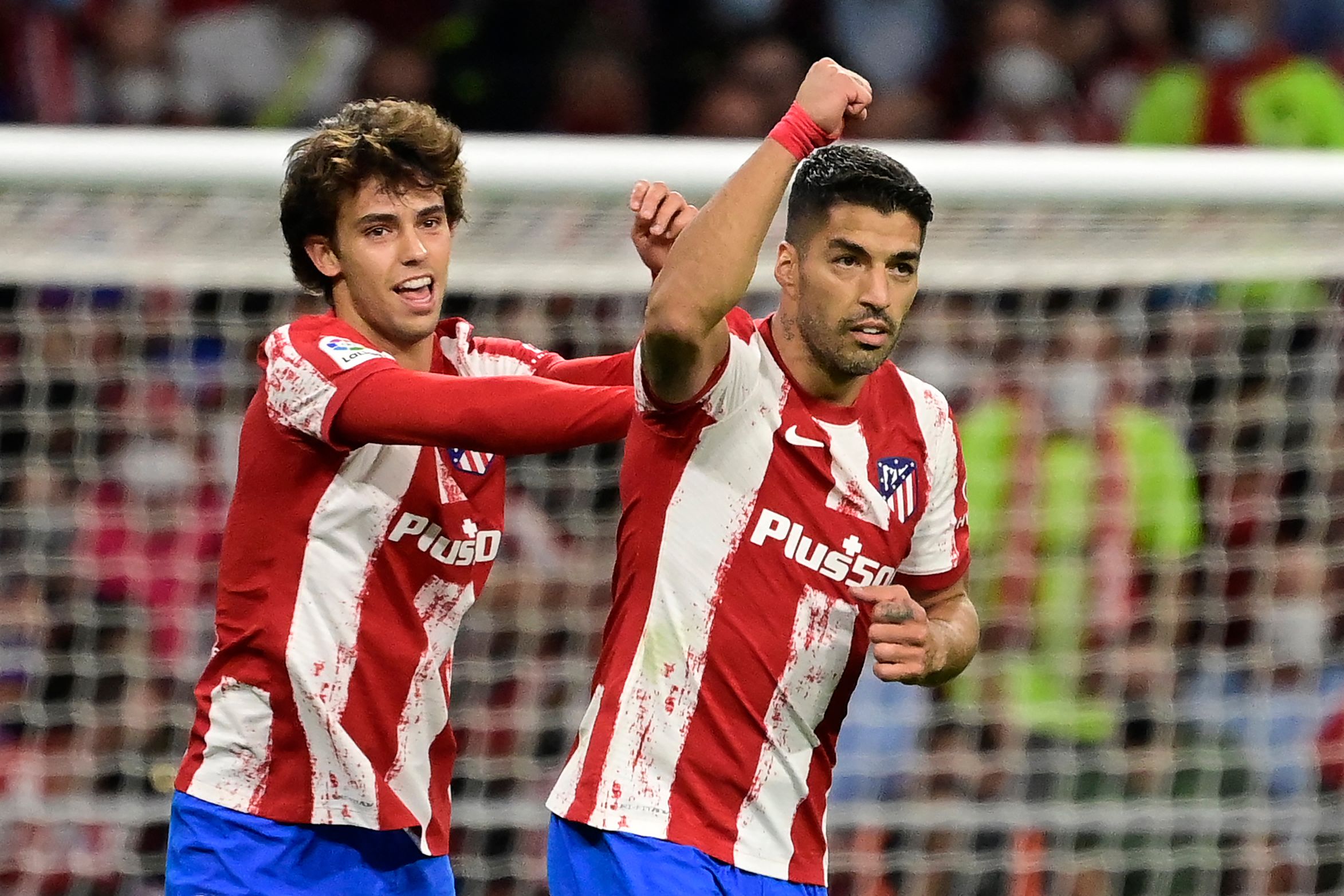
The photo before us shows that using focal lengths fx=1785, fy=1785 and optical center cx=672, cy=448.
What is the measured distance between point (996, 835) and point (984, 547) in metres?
0.85

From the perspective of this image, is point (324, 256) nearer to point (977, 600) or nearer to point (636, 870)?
point (636, 870)

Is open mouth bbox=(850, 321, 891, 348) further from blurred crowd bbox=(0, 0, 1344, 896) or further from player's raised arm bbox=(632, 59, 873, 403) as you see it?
blurred crowd bbox=(0, 0, 1344, 896)

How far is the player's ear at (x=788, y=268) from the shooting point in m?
2.87

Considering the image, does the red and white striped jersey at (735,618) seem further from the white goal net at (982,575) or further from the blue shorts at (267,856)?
the white goal net at (982,575)

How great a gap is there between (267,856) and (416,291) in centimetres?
100

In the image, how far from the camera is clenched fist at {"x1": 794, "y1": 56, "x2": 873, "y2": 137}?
2.58 meters

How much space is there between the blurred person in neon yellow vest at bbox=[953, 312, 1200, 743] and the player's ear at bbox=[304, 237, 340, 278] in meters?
2.59

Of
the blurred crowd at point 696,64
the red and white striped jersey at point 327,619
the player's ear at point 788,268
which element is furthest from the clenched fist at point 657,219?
the blurred crowd at point 696,64

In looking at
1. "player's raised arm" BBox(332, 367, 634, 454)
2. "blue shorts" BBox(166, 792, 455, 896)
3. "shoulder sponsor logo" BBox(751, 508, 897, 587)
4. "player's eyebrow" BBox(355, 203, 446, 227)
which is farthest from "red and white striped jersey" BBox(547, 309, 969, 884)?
"player's eyebrow" BBox(355, 203, 446, 227)

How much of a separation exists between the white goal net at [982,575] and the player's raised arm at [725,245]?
2211 mm

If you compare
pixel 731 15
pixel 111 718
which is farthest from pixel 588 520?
pixel 731 15

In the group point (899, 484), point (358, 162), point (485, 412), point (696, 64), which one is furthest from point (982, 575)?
point (696, 64)

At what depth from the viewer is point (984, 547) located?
5.26 meters

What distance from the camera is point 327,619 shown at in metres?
3.02
